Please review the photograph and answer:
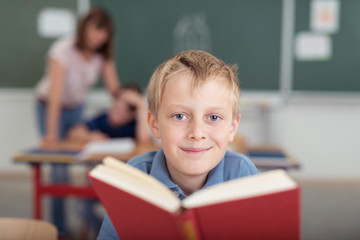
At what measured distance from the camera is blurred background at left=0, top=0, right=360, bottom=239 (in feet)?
12.8

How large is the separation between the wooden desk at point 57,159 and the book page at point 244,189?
160 centimetres

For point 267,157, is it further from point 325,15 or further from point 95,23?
point 325,15

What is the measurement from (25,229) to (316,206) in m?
3.06

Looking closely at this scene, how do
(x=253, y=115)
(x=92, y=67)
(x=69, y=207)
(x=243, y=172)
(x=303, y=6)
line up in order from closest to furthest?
(x=243, y=172) → (x=92, y=67) → (x=69, y=207) → (x=303, y=6) → (x=253, y=115)

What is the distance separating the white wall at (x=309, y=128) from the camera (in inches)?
163

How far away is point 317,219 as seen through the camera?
3252mm

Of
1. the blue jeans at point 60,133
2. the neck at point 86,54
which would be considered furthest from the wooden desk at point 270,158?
the neck at point 86,54

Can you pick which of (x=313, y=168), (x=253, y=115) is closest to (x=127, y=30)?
(x=253, y=115)

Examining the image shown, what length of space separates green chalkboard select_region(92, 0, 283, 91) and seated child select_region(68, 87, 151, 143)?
3.55ft

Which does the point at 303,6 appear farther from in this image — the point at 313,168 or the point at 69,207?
the point at 69,207

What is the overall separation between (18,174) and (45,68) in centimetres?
123

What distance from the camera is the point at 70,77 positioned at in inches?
123

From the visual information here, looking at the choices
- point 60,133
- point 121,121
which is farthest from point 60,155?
point 60,133

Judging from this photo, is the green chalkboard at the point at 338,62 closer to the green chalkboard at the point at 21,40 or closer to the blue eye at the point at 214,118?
the green chalkboard at the point at 21,40
